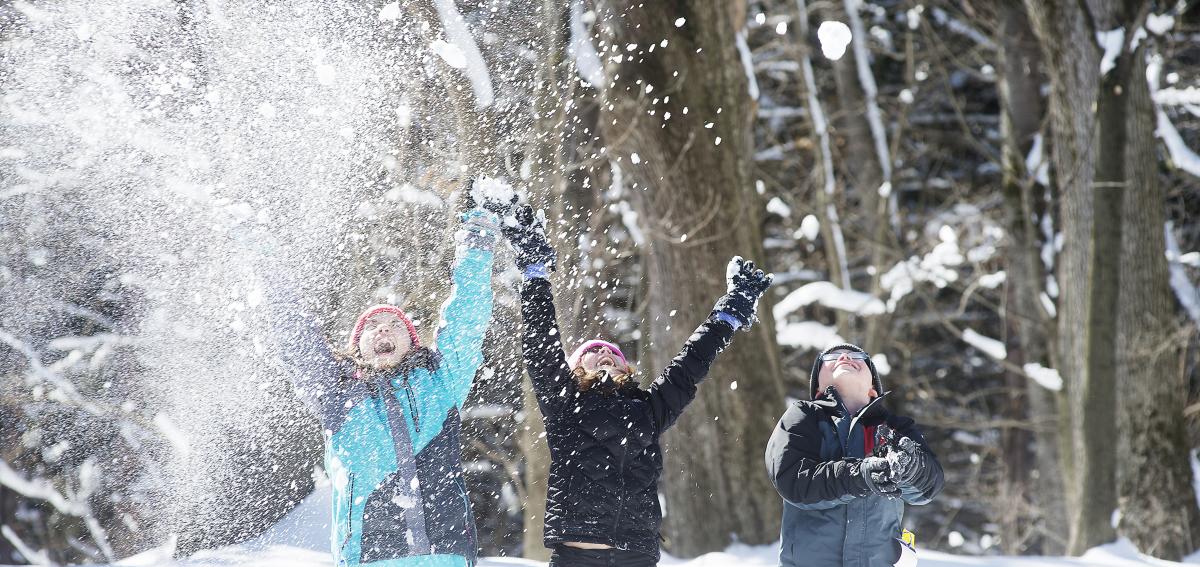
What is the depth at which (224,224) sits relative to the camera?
6.75 m

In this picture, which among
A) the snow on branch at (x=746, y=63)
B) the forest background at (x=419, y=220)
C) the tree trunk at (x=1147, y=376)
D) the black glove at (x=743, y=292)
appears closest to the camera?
the black glove at (x=743, y=292)

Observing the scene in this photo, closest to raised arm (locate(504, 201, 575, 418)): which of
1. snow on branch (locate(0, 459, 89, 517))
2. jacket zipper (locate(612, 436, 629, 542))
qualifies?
jacket zipper (locate(612, 436, 629, 542))

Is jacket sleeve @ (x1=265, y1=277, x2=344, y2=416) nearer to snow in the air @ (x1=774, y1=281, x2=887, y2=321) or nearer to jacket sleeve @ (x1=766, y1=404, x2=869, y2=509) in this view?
jacket sleeve @ (x1=766, y1=404, x2=869, y2=509)

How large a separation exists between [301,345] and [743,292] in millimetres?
1652

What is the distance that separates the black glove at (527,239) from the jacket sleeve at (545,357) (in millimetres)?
121

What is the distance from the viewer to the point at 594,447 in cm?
359

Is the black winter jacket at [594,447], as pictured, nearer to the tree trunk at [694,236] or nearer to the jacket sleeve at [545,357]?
the jacket sleeve at [545,357]

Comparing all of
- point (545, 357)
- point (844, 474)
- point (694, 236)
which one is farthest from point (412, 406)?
point (694, 236)

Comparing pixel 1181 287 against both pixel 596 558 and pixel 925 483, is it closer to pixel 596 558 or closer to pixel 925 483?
pixel 925 483

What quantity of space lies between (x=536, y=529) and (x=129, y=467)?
476 cm

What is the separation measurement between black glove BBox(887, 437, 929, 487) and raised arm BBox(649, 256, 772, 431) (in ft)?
2.46

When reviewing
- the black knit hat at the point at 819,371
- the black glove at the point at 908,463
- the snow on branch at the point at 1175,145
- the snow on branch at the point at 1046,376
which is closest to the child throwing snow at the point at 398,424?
the black knit hat at the point at 819,371

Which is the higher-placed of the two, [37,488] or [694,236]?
[694,236]

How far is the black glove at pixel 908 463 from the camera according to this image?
10.6ft
